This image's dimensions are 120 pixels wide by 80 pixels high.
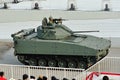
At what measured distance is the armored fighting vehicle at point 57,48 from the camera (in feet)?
63.0

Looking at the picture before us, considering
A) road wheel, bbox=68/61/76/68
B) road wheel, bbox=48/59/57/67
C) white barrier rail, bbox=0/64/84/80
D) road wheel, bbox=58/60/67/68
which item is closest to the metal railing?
white barrier rail, bbox=0/64/84/80

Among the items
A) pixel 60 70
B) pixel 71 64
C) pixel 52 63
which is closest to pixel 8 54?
pixel 52 63

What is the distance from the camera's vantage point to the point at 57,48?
19.5 metres

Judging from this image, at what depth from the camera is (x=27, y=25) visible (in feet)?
86.4

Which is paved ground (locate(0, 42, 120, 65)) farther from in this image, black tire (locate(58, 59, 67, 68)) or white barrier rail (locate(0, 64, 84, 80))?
white barrier rail (locate(0, 64, 84, 80))

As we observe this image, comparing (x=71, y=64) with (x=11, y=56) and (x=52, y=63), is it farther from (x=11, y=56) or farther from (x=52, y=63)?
(x=11, y=56)

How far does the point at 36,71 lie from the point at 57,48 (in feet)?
6.37

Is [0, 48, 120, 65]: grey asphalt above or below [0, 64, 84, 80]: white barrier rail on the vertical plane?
below

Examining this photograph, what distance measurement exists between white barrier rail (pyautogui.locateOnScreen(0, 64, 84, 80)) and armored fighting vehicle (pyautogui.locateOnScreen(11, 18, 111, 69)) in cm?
175

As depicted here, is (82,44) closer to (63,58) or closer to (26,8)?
(63,58)

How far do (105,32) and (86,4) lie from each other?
311 cm

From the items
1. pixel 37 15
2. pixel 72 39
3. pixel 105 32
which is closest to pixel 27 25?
pixel 37 15

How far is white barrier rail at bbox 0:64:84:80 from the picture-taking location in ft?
56.4

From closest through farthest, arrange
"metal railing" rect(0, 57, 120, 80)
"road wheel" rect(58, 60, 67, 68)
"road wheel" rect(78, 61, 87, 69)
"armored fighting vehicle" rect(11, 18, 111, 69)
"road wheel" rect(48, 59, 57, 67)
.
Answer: "metal railing" rect(0, 57, 120, 80)
"armored fighting vehicle" rect(11, 18, 111, 69)
"road wheel" rect(78, 61, 87, 69)
"road wheel" rect(58, 60, 67, 68)
"road wheel" rect(48, 59, 57, 67)
